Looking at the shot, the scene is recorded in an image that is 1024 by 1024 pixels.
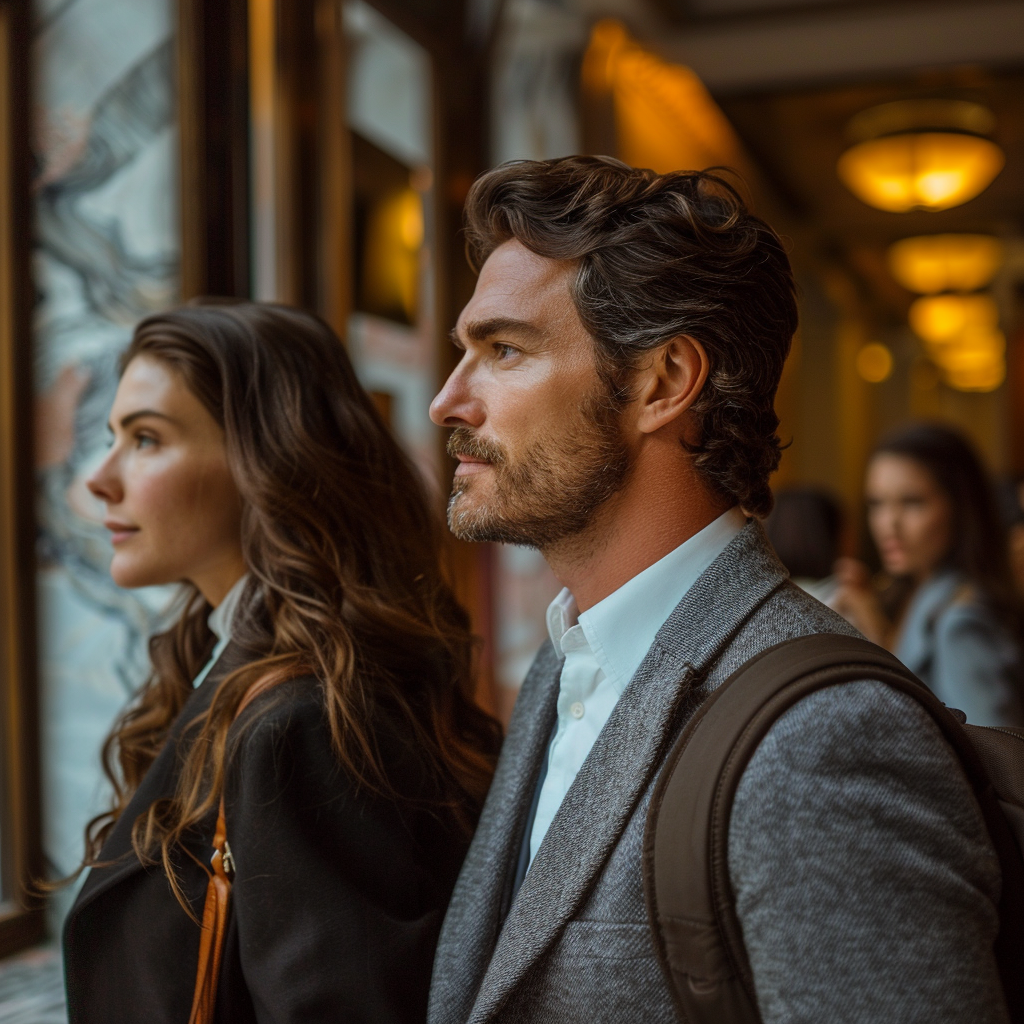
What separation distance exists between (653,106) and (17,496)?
491 cm

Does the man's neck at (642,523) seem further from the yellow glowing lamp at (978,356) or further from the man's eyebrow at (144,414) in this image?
the yellow glowing lamp at (978,356)

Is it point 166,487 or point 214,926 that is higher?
point 166,487

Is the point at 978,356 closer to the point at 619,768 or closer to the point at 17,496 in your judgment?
the point at 17,496

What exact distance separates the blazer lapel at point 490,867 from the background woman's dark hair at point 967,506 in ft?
7.59

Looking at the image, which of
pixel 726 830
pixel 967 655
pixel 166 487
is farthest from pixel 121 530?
pixel 967 655

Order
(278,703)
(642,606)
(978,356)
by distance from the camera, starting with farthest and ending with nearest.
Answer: (978,356) → (278,703) → (642,606)

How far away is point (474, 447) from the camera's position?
149 centimetres

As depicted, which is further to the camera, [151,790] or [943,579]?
[943,579]

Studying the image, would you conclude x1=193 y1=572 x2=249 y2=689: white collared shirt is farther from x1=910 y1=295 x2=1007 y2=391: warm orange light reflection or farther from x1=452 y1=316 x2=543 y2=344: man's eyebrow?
x1=910 y1=295 x2=1007 y2=391: warm orange light reflection

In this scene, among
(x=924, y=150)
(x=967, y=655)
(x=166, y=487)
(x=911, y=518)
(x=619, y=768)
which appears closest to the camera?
(x=619, y=768)

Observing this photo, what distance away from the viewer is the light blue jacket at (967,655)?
3209mm

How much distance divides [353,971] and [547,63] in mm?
4365

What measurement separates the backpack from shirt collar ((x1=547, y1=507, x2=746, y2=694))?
0.31 metres

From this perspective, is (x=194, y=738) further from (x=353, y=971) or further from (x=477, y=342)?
(x=477, y=342)
